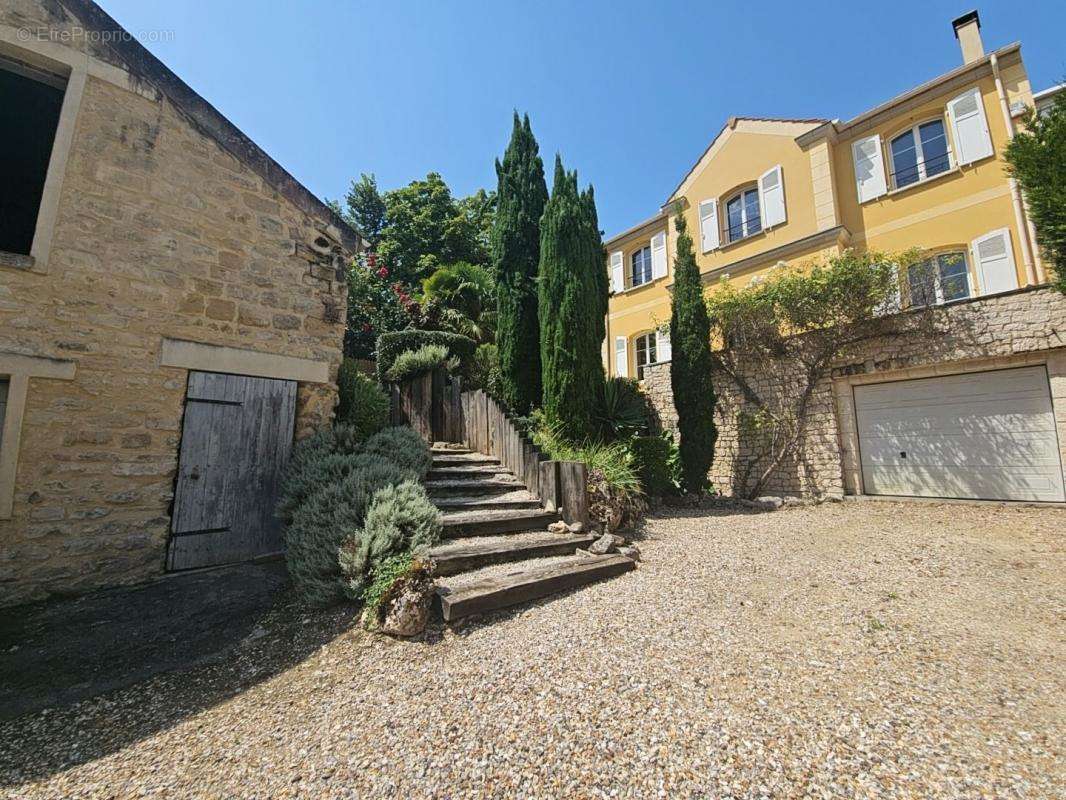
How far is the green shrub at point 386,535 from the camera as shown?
11.1ft

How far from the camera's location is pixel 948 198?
9250 mm

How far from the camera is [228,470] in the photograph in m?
4.52

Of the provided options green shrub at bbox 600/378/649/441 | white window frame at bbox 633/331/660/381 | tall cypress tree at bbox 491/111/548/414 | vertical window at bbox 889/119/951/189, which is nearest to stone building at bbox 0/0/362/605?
tall cypress tree at bbox 491/111/548/414

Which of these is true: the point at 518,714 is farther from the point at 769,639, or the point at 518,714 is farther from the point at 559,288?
the point at 559,288

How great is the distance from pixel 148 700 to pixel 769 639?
150 inches

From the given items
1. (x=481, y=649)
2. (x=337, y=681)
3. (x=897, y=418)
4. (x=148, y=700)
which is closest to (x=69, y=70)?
(x=148, y=700)

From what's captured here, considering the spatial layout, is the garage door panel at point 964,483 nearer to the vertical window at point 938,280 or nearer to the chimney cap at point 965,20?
the vertical window at point 938,280

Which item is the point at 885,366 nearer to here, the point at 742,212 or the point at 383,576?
the point at 742,212

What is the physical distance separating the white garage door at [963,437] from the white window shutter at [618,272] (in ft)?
27.8

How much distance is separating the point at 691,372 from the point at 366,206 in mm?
20418

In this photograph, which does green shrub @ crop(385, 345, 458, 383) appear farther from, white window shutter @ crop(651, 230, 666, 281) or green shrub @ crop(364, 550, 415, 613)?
white window shutter @ crop(651, 230, 666, 281)

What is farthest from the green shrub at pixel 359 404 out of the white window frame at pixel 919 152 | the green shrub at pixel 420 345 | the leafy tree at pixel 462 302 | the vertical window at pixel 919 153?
the vertical window at pixel 919 153

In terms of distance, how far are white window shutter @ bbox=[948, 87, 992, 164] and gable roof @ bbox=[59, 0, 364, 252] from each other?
12450 mm

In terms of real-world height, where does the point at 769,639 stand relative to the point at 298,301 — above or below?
below
